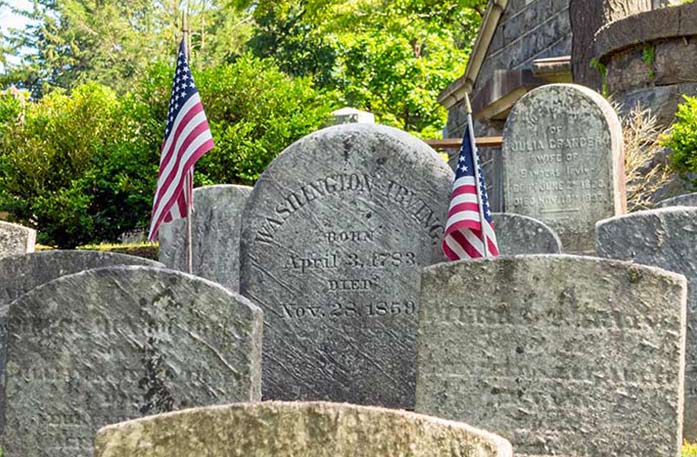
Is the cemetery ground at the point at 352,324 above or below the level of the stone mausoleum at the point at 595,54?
below

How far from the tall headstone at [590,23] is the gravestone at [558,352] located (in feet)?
35.9

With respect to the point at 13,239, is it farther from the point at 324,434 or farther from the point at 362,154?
the point at 324,434

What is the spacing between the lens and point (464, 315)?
18.7 feet

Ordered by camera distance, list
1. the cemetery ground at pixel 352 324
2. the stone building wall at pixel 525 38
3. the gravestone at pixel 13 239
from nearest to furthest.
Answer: the cemetery ground at pixel 352 324
the gravestone at pixel 13 239
the stone building wall at pixel 525 38

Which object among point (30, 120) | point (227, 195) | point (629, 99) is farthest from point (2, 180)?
point (629, 99)

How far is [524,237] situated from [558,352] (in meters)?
4.01

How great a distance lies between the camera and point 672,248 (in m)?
7.02

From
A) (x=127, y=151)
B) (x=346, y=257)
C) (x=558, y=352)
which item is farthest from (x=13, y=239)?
(x=558, y=352)

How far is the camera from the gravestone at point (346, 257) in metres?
7.08

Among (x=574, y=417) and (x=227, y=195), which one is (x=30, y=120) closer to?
(x=227, y=195)

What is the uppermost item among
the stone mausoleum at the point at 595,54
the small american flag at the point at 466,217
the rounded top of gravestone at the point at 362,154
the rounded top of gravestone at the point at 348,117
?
the stone mausoleum at the point at 595,54

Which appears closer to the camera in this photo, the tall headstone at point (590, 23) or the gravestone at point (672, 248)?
the gravestone at point (672, 248)

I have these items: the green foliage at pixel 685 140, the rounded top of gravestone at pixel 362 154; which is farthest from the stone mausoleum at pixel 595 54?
the rounded top of gravestone at pixel 362 154

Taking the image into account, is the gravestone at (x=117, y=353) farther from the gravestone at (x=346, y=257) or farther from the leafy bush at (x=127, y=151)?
the leafy bush at (x=127, y=151)
